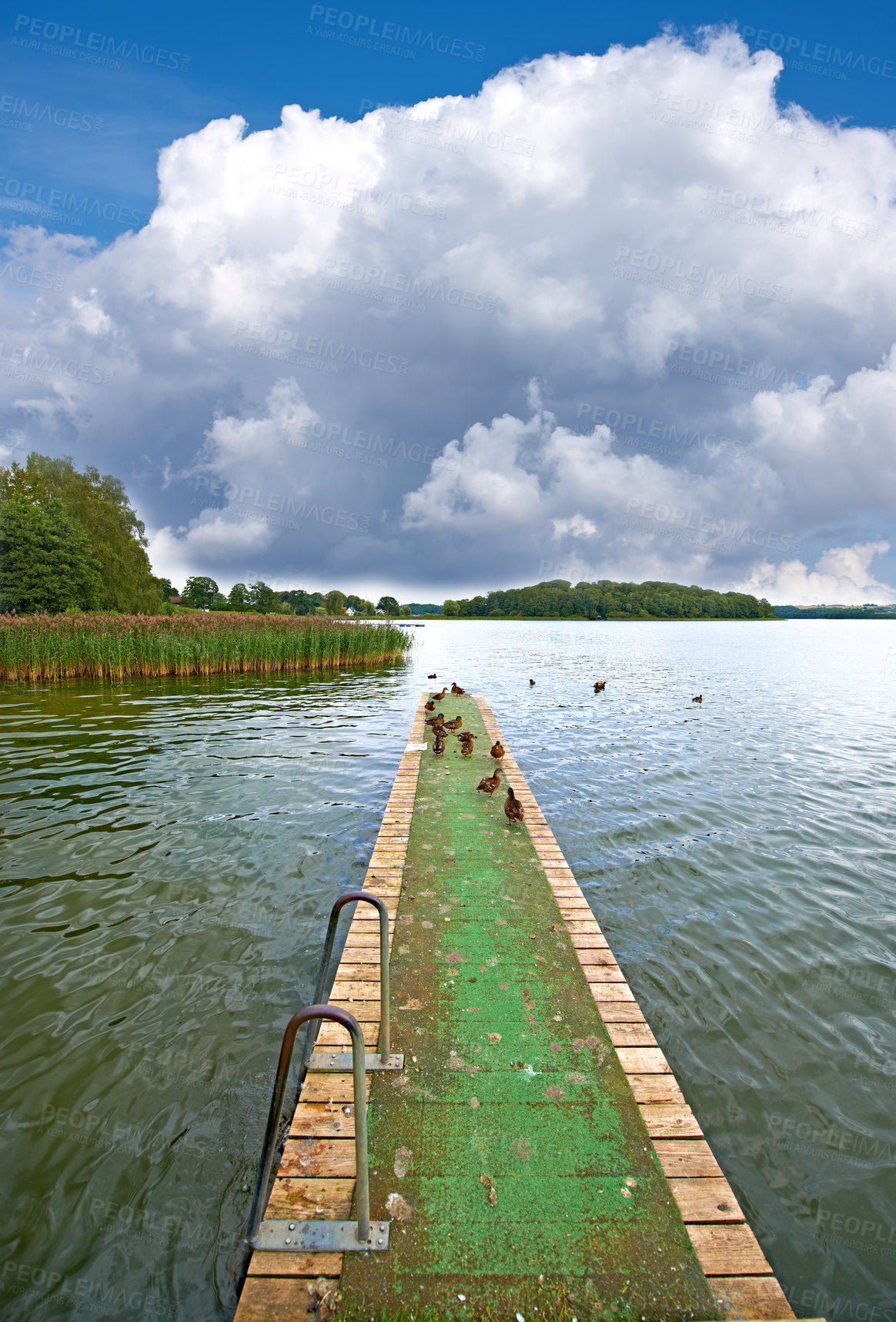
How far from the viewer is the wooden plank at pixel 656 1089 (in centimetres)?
361

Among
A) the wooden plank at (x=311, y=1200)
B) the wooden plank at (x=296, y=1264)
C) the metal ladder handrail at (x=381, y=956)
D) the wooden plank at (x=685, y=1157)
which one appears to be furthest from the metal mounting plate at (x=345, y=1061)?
the wooden plank at (x=685, y=1157)

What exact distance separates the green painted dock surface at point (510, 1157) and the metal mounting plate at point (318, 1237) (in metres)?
0.05

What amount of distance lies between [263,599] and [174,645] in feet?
298

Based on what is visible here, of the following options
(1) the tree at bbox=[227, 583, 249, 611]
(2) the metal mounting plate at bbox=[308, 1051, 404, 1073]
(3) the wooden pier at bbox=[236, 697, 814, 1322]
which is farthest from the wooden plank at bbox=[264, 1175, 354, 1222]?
(1) the tree at bbox=[227, 583, 249, 611]

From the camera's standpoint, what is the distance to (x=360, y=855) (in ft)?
26.5

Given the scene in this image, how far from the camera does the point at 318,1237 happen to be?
9.11 ft

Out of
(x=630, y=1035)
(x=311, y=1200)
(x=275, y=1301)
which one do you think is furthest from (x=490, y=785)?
(x=275, y=1301)

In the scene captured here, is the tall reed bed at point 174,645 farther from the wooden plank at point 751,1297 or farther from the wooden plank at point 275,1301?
the wooden plank at point 751,1297

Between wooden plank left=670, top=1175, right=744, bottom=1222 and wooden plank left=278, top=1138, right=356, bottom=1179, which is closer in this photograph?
wooden plank left=670, top=1175, right=744, bottom=1222

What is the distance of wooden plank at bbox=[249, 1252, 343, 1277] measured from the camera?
266 cm

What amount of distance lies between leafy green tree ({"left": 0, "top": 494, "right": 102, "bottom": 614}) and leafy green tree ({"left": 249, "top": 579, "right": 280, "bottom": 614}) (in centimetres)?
5839

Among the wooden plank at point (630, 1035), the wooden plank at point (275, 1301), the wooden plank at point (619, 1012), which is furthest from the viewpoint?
the wooden plank at point (619, 1012)

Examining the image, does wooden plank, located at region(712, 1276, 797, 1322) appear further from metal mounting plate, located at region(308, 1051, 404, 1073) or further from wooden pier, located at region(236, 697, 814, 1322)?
metal mounting plate, located at region(308, 1051, 404, 1073)

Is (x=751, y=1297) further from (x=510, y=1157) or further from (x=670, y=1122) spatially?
(x=510, y=1157)
